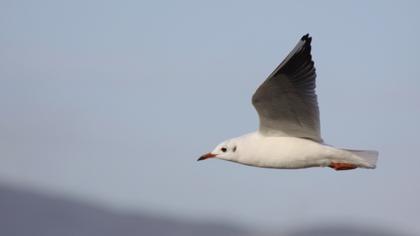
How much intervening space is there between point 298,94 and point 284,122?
48 cm

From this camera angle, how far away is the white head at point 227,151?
1263cm

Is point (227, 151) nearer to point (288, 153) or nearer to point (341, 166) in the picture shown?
point (288, 153)

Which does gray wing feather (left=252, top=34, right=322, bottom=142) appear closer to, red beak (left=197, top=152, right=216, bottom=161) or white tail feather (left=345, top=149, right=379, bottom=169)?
white tail feather (left=345, top=149, right=379, bottom=169)

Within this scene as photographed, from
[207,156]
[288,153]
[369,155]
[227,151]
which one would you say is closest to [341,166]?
[369,155]

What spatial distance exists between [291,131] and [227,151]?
2.56 feet

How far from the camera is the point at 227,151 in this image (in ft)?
41.7

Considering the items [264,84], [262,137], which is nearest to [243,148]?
[262,137]

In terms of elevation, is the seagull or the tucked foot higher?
the seagull

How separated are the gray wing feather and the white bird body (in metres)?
0.12

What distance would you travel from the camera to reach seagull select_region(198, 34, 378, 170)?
11898mm

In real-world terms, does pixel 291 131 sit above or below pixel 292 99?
below

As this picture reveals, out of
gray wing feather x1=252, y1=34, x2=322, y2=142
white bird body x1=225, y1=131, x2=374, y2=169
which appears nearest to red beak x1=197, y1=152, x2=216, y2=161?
white bird body x1=225, y1=131, x2=374, y2=169

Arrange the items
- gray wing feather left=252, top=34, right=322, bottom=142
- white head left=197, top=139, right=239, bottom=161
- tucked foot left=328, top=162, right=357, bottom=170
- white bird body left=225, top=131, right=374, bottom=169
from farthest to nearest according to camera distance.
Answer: white head left=197, top=139, right=239, bottom=161 → tucked foot left=328, top=162, right=357, bottom=170 → white bird body left=225, top=131, right=374, bottom=169 → gray wing feather left=252, top=34, right=322, bottom=142

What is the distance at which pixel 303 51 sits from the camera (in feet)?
39.2
